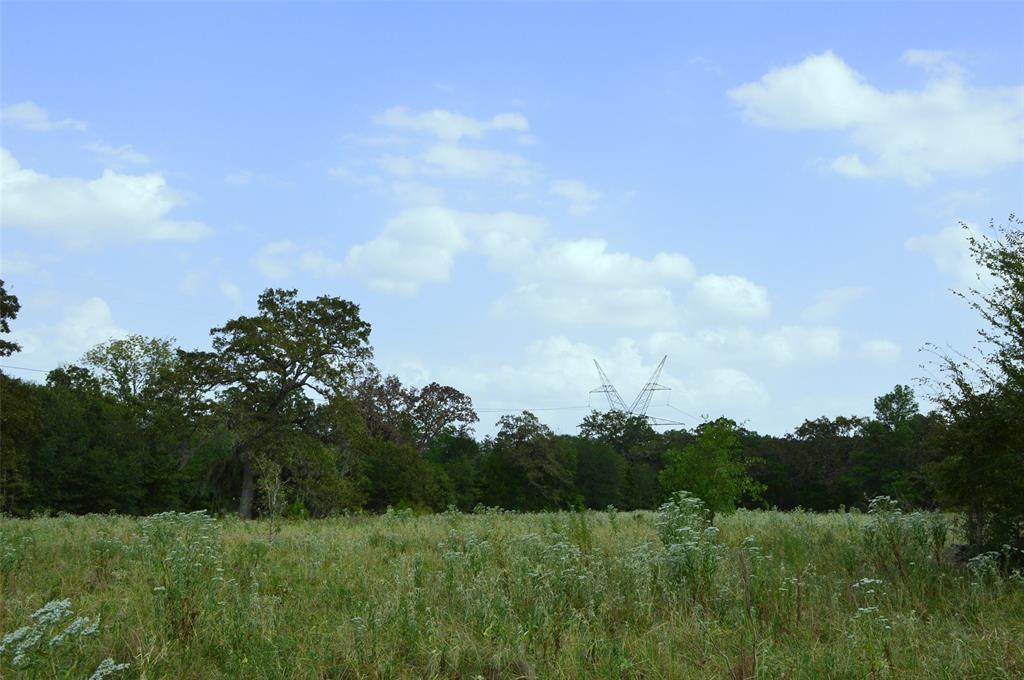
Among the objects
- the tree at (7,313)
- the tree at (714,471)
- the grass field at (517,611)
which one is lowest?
the grass field at (517,611)

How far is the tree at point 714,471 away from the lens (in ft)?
62.7

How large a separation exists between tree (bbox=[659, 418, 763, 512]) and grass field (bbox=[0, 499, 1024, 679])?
7.01 m

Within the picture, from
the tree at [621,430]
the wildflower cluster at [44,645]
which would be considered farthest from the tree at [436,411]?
the wildflower cluster at [44,645]

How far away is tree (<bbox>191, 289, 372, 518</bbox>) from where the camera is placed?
114ft

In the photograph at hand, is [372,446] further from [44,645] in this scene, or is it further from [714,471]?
[44,645]

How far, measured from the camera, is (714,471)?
63.2 feet

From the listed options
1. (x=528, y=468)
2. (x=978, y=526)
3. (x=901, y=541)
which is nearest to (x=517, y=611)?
(x=901, y=541)

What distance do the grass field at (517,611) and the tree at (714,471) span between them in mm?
7013

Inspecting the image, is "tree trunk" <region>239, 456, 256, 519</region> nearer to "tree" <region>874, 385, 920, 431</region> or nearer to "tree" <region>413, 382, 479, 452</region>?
"tree" <region>413, 382, 479, 452</region>

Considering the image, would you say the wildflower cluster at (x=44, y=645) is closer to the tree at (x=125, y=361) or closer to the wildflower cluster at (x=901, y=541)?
the wildflower cluster at (x=901, y=541)

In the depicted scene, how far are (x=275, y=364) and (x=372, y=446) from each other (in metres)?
6.11

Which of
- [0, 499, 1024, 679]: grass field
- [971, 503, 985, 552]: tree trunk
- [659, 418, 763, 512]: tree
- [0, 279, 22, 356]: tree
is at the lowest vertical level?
[0, 499, 1024, 679]: grass field

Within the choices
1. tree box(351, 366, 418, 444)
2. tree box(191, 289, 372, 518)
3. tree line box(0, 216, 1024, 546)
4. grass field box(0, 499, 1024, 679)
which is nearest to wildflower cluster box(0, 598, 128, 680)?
grass field box(0, 499, 1024, 679)

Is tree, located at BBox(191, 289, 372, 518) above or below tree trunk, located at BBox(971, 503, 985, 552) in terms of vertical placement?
above
